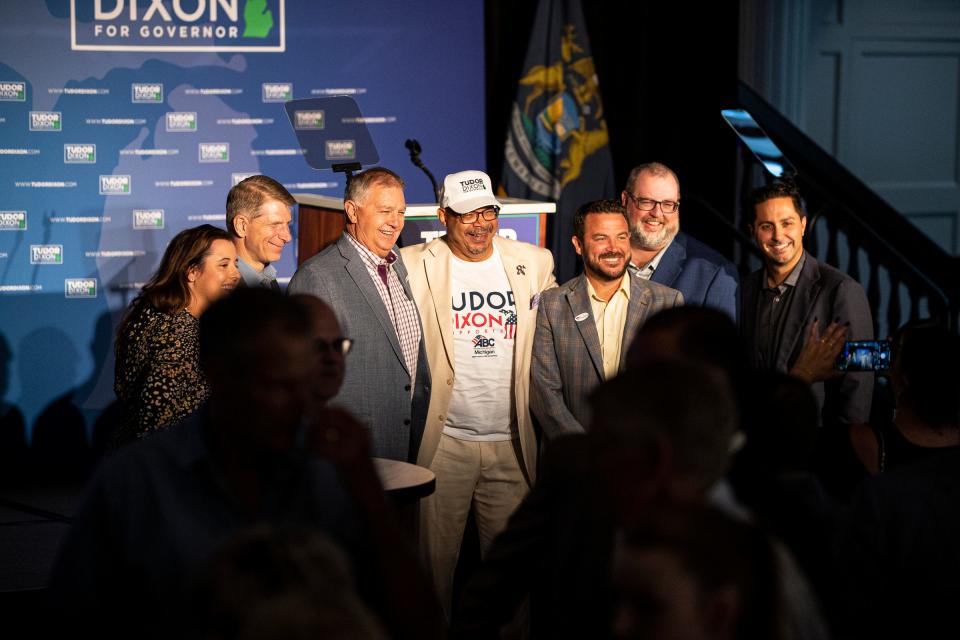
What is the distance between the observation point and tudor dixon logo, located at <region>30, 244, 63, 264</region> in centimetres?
646

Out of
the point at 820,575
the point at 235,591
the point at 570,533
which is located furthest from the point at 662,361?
the point at 235,591

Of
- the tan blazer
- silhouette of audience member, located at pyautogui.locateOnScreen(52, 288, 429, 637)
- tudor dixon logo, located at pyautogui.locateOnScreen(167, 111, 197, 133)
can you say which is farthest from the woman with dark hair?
tudor dixon logo, located at pyautogui.locateOnScreen(167, 111, 197, 133)

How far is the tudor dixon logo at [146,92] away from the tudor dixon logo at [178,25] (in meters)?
0.20

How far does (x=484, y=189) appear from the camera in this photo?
187 inches

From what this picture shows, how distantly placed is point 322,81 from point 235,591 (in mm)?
5874

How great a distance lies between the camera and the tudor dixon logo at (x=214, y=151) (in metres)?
6.70

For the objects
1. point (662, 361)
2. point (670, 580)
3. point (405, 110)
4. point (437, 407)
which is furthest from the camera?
point (405, 110)

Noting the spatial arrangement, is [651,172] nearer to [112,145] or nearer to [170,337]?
[170,337]

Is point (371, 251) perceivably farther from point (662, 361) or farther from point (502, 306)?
point (662, 361)

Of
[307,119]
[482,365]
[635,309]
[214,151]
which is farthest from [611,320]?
[214,151]

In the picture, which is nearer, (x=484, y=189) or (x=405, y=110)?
(x=484, y=189)

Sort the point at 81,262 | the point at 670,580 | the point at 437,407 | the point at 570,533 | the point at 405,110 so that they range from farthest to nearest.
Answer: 1. the point at 405,110
2. the point at 81,262
3. the point at 437,407
4. the point at 570,533
5. the point at 670,580

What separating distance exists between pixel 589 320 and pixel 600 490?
2.42m

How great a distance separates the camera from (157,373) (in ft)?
12.6
